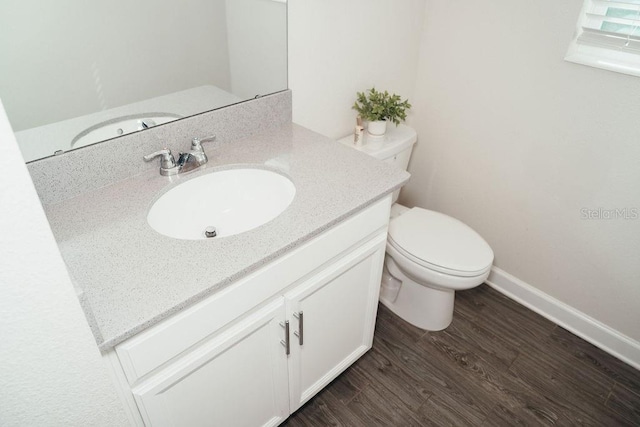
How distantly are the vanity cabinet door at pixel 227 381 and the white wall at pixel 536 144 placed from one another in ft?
4.13

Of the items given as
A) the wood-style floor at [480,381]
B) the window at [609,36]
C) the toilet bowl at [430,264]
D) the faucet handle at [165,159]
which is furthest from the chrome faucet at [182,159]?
the window at [609,36]

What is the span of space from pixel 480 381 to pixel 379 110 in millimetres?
1125

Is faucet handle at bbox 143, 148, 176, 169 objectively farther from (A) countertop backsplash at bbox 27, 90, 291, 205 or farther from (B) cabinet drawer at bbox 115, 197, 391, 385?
(B) cabinet drawer at bbox 115, 197, 391, 385

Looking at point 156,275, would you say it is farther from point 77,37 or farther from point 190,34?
point 190,34

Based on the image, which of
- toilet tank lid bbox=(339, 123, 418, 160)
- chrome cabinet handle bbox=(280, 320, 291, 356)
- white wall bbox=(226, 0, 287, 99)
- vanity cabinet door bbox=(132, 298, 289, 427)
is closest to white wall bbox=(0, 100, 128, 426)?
vanity cabinet door bbox=(132, 298, 289, 427)

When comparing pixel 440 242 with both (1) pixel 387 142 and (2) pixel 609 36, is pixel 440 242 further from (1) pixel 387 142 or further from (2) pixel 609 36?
(2) pixel 609 36

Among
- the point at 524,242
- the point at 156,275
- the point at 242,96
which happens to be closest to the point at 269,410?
the point at 156,275

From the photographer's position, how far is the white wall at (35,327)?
498 mm

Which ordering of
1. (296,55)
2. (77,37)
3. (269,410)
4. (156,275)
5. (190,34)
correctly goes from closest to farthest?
1. (156,275)
2. (77,37)
3. (190,34)
4. (269,410)
5. (296,55)

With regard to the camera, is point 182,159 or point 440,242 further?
point 440,242

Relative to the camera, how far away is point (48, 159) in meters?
1.11

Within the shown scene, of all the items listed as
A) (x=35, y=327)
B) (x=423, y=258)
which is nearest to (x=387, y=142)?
(x=423, y=258)

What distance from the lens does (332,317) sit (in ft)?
4.64

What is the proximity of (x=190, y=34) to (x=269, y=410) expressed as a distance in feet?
3.80
